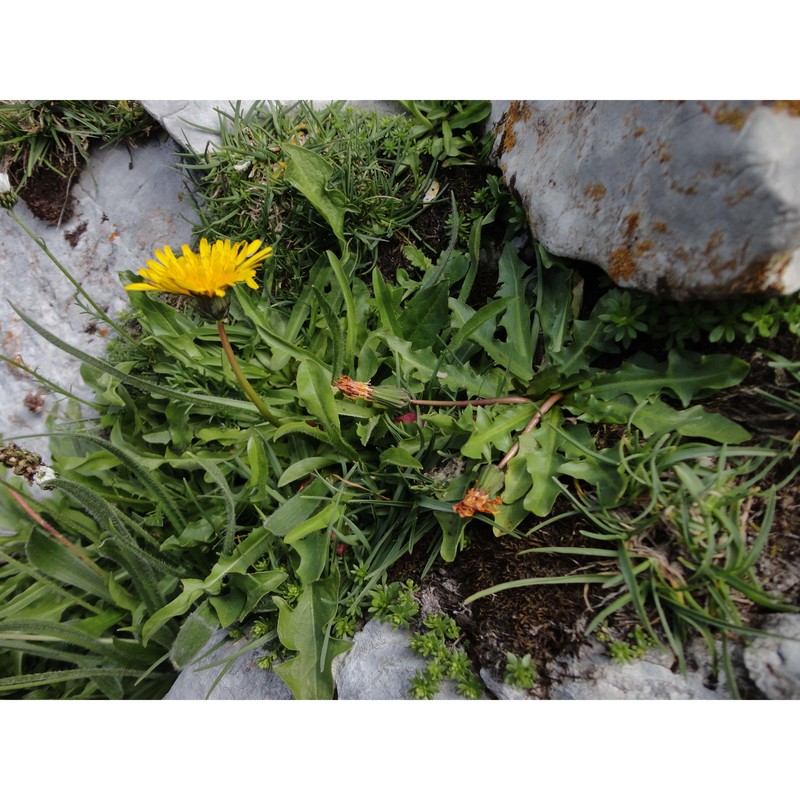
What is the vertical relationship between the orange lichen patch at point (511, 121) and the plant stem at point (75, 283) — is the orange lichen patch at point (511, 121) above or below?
below

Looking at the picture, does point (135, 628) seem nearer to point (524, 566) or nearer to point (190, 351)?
point (190, 351)

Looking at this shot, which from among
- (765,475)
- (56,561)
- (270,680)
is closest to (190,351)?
(56,561)

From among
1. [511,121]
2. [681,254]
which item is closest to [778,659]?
[681,254]

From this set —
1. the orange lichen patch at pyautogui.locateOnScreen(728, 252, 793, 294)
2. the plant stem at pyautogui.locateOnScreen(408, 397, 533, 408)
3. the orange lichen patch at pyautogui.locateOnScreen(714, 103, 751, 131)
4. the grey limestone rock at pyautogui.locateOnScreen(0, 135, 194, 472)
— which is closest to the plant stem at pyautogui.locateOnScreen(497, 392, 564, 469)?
the plant stem at pyautogui.locateOnScreen(408, 397, 533, 408)

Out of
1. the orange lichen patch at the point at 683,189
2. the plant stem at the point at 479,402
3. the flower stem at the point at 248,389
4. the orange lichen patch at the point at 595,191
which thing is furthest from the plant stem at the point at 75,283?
the orange lichen patch at the point at 683,189

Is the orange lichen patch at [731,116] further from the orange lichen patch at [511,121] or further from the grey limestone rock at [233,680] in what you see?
the grey limestone rock at [233,680]

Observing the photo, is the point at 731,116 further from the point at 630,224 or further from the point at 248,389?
the point at 248,389

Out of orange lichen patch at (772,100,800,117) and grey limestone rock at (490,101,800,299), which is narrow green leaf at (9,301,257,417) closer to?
grey limestone rock at (490,101,800,299)

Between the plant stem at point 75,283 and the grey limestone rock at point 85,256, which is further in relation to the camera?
the grey limestone rock at point 85,256

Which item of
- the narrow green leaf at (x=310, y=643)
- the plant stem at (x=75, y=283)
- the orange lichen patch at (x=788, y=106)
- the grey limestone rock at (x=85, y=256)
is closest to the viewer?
the orange lichen patch at (x=788, y=106)
